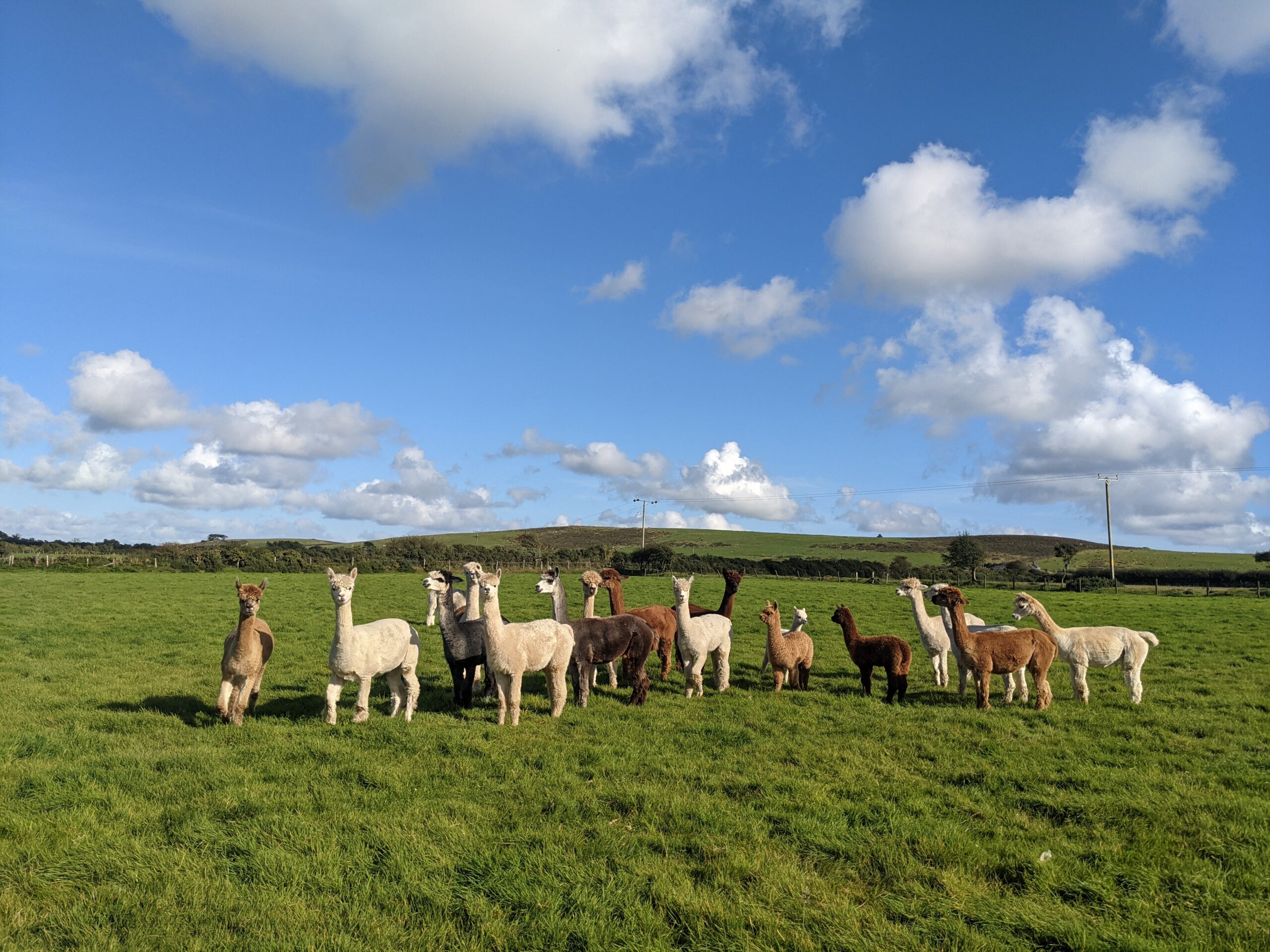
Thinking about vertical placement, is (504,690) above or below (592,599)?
below

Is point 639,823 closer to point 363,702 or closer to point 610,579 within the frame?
point 363,702

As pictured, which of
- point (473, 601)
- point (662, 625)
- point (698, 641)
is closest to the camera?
point (473, 601)

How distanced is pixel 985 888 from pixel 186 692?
12.1 meters

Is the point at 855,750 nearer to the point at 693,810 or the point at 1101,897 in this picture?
the point at 693,810

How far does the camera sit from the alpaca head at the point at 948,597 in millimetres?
10484

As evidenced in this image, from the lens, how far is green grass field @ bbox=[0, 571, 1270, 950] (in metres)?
4.71

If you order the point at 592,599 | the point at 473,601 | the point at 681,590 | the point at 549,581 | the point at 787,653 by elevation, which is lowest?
the point at 787,653

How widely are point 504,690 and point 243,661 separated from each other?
135 inches

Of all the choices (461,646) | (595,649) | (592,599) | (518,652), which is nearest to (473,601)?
(461,646)

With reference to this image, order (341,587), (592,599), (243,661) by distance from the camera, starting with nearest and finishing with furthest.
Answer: (341,587)
(243,661)
(592,599)

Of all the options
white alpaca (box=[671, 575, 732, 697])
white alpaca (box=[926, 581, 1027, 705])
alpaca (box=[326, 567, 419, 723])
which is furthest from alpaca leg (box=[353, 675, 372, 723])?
white alpaca (box=[926, 581, 1027, 705])

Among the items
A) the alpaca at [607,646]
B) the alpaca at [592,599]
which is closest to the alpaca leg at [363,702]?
the alpaca at [607,646]

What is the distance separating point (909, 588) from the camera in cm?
1255

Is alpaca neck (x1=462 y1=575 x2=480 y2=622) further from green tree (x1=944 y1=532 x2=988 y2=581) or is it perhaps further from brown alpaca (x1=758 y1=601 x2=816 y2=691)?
green tree (x1=944 y1=532 x2=988 y2=581)
